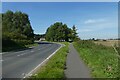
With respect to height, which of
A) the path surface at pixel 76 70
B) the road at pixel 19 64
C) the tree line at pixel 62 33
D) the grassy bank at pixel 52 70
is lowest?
the road at pixel 19 64

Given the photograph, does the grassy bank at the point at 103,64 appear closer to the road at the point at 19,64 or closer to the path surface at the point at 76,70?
the path surface at the point at 76,70

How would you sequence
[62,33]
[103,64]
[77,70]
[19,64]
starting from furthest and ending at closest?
[62,33], [19,64], [103,64], [77,70]

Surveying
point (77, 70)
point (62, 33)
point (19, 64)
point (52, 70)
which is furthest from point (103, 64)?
point (62, 33)

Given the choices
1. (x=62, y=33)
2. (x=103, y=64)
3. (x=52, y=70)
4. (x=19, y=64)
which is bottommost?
(x=19, y=64)

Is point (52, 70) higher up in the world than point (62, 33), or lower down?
lower down

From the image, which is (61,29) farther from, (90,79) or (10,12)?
(90,79)

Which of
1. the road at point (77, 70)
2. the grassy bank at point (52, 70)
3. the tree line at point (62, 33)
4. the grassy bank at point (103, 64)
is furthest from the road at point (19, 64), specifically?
the tree line at point (62, 33)

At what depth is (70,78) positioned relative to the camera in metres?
12.9

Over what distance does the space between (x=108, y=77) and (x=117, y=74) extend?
48 cm

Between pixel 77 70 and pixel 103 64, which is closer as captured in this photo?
pixel 77 70

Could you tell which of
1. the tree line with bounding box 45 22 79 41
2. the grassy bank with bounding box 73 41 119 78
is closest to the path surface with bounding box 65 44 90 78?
the grassy bank with bounding box 73 41 119 78

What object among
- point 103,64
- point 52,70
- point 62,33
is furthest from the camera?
point 62,33

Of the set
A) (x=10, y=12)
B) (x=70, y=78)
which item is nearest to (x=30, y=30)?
(x=10, y=12)

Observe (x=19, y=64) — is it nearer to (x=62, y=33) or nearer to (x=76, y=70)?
(x=76, y=70)
